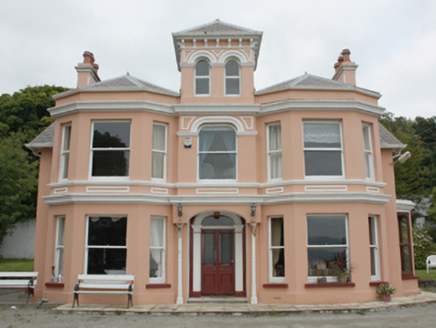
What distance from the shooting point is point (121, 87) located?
575 inches

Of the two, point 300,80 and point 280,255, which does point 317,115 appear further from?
point 280,255

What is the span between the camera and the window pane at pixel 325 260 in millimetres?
13438

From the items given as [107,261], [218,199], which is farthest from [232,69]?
[107,261]

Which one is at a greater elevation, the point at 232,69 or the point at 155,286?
the point at 232,69

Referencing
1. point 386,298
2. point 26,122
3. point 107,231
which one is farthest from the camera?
point 26,122

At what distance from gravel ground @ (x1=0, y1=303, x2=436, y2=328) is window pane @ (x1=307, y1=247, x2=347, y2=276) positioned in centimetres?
180

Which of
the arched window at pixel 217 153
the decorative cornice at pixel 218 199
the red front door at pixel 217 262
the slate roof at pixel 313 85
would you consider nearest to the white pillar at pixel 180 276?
the decorative cornice at pixel 218 199

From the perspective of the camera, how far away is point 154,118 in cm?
1446

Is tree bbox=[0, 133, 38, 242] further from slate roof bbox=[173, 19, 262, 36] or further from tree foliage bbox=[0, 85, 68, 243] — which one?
slate roof bbox=[173, 19, 262, 36]

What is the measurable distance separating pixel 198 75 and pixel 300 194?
18.9 feet

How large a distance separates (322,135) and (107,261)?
27.7 ft

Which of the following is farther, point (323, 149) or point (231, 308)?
point (323, 149)

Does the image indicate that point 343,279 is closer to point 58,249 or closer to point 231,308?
point 231,308

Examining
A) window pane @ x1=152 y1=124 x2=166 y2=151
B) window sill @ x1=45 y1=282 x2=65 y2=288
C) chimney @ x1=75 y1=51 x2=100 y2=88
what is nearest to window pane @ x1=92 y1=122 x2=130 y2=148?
window pane @ x1=152 y1=124 x2=166 y2=151
